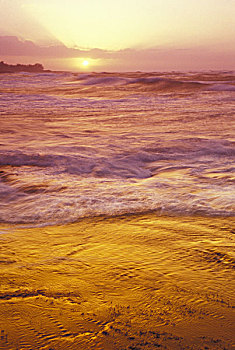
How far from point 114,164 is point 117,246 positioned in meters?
2.29

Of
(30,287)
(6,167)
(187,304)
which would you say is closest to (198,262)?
(187,304)

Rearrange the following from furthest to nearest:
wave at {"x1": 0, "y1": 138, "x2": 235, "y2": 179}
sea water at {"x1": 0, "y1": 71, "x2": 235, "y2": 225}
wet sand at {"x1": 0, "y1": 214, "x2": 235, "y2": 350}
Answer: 1. wave at {"x1": 0, "y1": 138, "x2": 235, "y2": 179}
2. sea water at {"x1": 0, "y1": 71, "x2": 235, "y2": 225}
3. wet sand at {"x1": 0, "y1": 214, "x2": 235, "y2": 350}

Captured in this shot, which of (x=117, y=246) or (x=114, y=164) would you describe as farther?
(x=114, y=164)

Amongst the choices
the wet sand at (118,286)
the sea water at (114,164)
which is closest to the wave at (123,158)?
the sea water at (114,164)

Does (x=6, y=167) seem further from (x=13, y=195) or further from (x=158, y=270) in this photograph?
(x=158, y=270)

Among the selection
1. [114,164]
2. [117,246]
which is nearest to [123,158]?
[114,164]

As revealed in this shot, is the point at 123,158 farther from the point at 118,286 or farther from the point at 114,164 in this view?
the point at 118,286

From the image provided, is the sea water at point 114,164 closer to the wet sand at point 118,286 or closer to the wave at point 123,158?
the wave at point 123,158

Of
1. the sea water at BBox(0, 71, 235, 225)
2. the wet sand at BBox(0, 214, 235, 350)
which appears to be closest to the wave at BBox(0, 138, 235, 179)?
the sea water at BBox(0, 71, 235, 225)

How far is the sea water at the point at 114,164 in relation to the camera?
2654mm

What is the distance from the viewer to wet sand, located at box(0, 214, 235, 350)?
1.21m

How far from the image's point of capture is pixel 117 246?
1.96 meters

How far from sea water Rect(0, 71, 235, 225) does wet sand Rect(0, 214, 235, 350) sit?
365 millimetres

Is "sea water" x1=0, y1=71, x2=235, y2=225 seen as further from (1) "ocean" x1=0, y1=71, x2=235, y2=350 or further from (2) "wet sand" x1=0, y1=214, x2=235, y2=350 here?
(2) "wet sand" x1=0, y1=214, x2=235, y2=350
